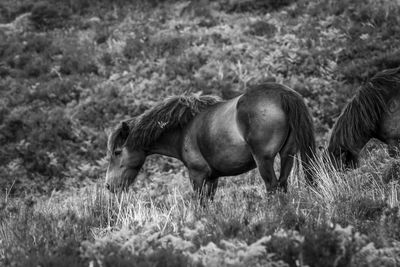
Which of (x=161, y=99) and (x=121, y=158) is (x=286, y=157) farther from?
(x=161, y=99)

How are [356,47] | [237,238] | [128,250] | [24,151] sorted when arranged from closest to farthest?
1. [128,250]
2. [237,238]
3. [24,151]
4. [356,47]

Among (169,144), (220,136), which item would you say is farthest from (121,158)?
(220,136)

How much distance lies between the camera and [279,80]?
15297 millimetres

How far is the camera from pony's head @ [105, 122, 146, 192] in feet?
27.6

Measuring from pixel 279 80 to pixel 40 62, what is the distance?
7.81 m

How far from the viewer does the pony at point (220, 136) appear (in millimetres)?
6648

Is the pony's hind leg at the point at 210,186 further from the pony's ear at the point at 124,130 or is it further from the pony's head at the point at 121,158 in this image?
the pony's ear at the point at 124,130

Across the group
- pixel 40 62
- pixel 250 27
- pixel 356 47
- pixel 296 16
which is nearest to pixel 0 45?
pixel 40 62

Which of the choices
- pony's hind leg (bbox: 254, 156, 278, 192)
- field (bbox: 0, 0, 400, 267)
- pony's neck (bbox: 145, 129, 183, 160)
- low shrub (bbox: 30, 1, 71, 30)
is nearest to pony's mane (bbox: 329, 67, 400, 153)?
→ field (bbox: 0, 0, 400, 267)

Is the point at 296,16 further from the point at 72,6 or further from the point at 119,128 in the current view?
the point at 119,128

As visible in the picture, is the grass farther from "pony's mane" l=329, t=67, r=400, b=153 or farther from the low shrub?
the low shrub

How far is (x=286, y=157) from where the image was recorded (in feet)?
22.7

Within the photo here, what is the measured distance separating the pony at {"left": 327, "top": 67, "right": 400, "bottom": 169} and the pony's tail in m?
0.78

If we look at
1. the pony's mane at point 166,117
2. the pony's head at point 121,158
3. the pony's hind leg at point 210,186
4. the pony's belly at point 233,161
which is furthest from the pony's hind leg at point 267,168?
the pony's head at point 121,158
